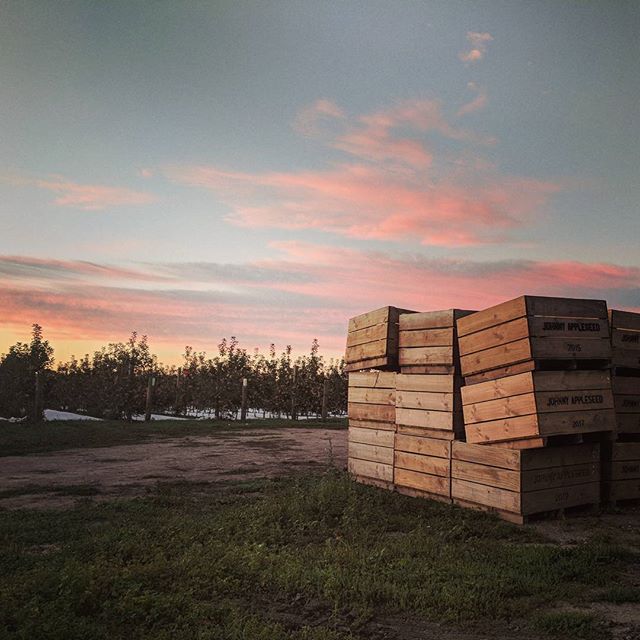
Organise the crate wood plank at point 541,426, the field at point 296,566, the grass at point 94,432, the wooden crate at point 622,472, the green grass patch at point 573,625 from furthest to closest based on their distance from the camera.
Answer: the grass at point 94,432 < the wooden crate at point 622,472 < the crate wood plank at point 541,426 < the field at point 296,566 < the green grass patch at point 573,625

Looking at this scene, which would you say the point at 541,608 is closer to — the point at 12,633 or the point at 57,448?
the point at 12,633

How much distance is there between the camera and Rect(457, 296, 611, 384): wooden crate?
7.31 meters

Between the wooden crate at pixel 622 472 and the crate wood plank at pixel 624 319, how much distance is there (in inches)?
67.3

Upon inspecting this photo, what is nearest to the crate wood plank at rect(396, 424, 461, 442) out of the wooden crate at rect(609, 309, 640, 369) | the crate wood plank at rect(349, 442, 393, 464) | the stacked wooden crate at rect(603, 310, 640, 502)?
the crate wood plank at rect(349, 442, 393, 464)

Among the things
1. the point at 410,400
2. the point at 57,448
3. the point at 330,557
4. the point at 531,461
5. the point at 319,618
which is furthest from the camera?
the point at 57,448

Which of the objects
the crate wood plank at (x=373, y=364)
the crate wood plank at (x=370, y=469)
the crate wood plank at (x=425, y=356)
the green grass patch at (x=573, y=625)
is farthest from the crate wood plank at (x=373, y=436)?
the green grass patch at (x=573, y=625)

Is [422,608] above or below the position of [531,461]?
below

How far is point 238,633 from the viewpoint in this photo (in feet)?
13.3

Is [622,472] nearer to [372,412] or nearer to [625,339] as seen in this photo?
[625,339]

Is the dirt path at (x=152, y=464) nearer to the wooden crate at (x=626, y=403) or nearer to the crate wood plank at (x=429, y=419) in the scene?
the crate wood plank at (x=429, y=419)

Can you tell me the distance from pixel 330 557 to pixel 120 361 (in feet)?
96.0

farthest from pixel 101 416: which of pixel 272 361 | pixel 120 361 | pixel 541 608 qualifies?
pixel 541 608

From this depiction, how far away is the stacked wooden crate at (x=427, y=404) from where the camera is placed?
829 centimetres

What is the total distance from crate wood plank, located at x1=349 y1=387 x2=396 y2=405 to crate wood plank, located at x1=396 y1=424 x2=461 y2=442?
53cm
